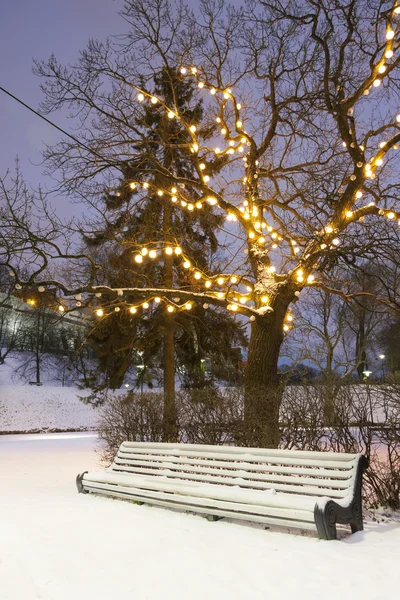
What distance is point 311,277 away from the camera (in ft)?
36.7

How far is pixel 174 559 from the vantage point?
448 cm

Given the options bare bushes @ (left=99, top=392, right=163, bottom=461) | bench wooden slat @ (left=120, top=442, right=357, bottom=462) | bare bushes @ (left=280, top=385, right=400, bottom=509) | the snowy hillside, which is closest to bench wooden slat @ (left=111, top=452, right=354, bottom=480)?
bench wooden slat @ (left=120, top=442, right=357, bottom=462)

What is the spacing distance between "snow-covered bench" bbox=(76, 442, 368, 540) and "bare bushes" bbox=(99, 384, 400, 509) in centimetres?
61

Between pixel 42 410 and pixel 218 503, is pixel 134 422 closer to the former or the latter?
pixel 218 503

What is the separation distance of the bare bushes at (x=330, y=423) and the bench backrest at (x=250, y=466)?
0.56m

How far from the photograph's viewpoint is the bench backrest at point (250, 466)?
5367 millimetres

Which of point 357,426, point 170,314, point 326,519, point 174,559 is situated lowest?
point 174,559

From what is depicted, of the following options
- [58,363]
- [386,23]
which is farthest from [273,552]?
[58,363]

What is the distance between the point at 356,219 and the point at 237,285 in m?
2.87

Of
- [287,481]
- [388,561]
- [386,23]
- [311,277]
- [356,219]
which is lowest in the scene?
[388,561]

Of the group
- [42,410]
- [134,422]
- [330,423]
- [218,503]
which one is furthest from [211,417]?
[42,410]

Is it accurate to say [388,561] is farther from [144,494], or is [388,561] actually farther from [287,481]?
[144,494]

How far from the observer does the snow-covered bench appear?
504 centimetres

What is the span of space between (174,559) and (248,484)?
5.72 feet
